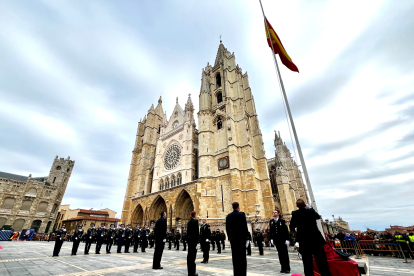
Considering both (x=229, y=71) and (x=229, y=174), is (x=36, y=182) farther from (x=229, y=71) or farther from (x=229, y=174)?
(x=229, y=71)

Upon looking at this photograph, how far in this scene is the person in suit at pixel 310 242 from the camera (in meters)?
3.16

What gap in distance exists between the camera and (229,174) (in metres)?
→ 20.2

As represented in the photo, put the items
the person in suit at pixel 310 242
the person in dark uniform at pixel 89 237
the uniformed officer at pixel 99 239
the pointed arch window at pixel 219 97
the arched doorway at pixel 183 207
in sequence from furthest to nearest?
1. the pointed arch window at pixel 219 97
2. the arched doorway at pixel 183 207
3. the uniformed officer at pixel 99 239
4. the person in dark uniform at pixel 89 237
5. the person in suit at pixel 310 242

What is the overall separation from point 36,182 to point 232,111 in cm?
3634

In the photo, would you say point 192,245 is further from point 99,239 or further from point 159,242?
point 99,239

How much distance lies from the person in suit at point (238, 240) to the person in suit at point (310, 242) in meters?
1.06

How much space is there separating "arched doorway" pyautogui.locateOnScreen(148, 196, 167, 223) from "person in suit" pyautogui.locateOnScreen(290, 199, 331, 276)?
22733 mm

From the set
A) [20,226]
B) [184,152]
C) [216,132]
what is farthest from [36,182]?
[216,132]

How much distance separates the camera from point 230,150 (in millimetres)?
20625

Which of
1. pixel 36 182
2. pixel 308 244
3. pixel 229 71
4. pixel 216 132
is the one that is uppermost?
pixel 229 71

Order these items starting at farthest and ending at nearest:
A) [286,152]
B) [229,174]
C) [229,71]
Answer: [286,152] < [229,71] < [229,174]

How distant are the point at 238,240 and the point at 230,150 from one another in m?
17.2

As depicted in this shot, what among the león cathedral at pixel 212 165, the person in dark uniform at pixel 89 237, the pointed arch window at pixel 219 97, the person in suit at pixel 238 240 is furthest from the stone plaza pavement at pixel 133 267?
the pointed arch window at pixel 219 97

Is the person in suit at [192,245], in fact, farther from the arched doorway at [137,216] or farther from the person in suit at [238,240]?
the arched doorway at [137,216]
